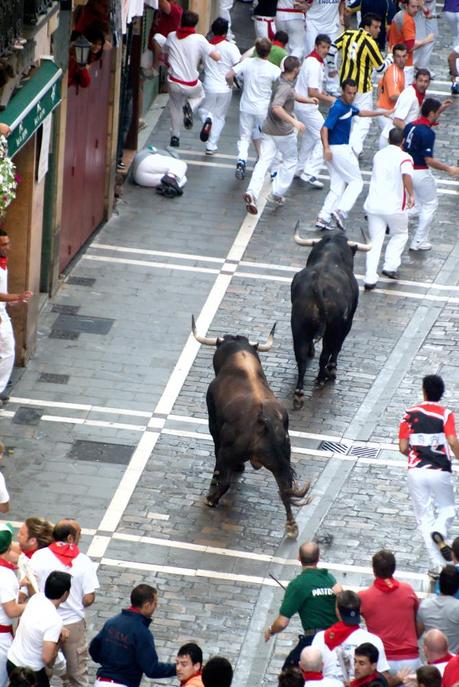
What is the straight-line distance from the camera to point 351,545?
16750mm

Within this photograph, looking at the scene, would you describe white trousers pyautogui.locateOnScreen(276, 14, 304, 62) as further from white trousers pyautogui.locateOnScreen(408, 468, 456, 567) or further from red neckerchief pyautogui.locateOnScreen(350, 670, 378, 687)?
red neckerchief pyautogui.locateOnScreen(350, 670, 378, 687)

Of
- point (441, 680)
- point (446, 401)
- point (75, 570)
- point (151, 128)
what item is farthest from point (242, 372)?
point (151, 128)

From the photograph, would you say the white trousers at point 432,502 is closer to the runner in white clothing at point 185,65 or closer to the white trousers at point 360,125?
the white trousers at point 360,125

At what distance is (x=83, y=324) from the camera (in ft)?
68.9

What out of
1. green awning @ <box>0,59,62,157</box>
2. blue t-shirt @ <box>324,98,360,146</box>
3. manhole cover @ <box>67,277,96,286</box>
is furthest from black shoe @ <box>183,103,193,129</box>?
green awning @ <box>0,59,62,157</box>

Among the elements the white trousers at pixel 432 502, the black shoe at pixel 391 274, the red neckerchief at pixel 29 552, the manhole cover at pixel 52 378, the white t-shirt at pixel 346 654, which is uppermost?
the white t-shirt at pixel 346 654

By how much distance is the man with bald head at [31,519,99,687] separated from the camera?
13.3 m

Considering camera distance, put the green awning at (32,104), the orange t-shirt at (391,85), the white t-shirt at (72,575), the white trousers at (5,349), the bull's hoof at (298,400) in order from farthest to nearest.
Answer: the orange t-shirt at (391,85)
the bull's hoof at (298,400)
the white trousers at (5,349)
the green awning at (32,104)
the white t-shirt at (72,575)

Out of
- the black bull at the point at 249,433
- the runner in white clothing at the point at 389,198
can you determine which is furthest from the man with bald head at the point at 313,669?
the runner in white clothing at the point at 389,198

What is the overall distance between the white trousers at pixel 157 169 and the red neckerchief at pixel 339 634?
12.6 meters

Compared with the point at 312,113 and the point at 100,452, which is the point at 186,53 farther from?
the point at 100,452

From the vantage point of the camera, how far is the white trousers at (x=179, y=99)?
25.8 m

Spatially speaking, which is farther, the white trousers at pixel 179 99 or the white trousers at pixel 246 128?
the white trousers at pixel 179 99

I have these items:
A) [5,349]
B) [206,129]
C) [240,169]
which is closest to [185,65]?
[206,129]
